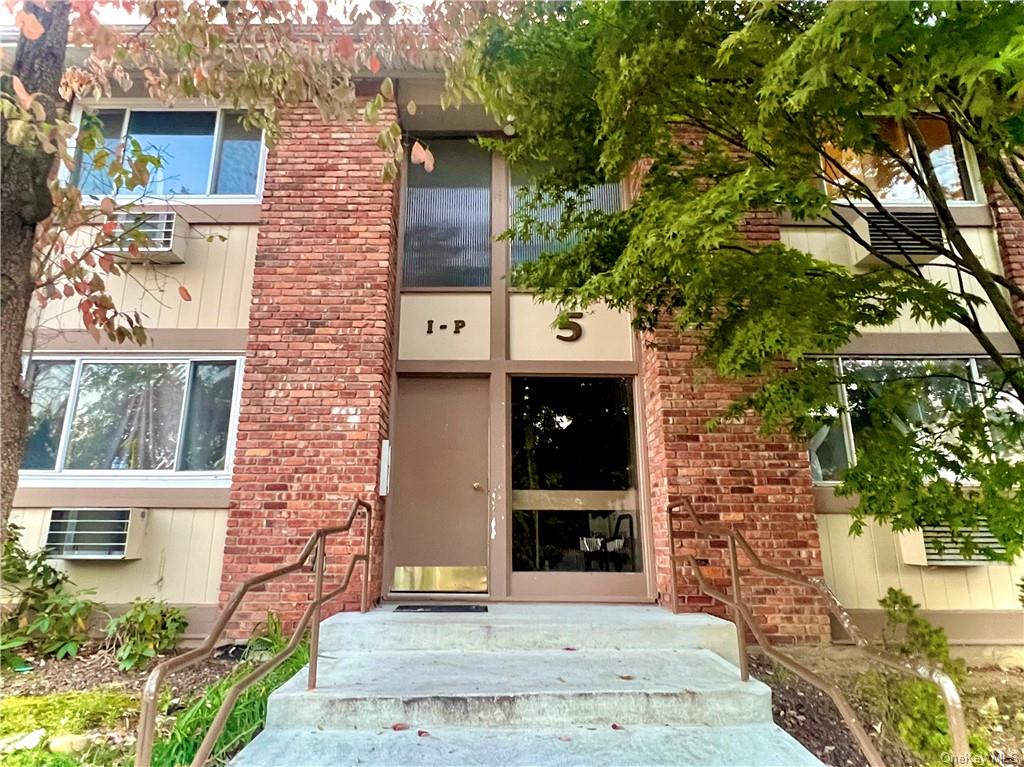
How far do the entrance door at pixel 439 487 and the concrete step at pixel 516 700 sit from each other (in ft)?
6.00

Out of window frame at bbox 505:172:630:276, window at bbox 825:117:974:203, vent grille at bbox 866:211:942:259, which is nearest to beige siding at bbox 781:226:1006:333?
vent grille at bbox 866:211:942:259

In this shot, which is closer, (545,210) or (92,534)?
(92,534)

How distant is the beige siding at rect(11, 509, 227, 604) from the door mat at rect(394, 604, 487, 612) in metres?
1.63

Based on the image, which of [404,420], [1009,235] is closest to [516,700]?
[404,420]

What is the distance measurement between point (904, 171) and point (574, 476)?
4434 millimetres

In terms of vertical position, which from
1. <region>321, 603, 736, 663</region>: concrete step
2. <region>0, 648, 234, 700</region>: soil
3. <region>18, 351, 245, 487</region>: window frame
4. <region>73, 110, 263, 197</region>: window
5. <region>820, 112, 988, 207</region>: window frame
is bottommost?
<region>0, 648, 234, 700</region>: soil

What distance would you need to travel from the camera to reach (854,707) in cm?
380

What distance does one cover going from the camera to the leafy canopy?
2.60 meters

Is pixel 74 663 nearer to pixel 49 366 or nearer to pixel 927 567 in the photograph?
pixel 49 366

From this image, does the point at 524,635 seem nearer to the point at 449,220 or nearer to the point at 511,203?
the point at 449,220

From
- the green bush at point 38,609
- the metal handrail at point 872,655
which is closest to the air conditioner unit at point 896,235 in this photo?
the metal handrail at point 872,655

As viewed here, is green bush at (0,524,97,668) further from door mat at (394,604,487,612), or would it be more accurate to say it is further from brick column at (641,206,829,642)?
brick column at (641,206,829,642)

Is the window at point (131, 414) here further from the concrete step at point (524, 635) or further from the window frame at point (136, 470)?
the concrete step at point (524, 635)

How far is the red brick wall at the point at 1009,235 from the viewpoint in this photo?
5531 mm
